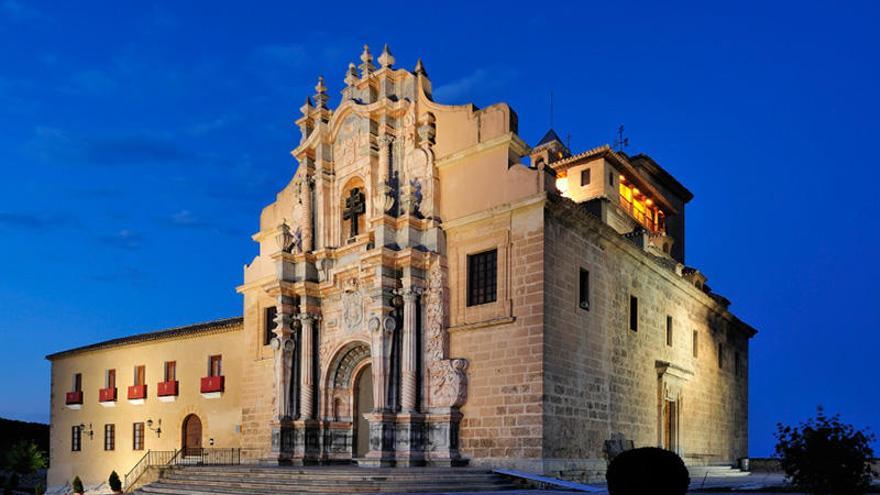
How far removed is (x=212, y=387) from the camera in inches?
1191

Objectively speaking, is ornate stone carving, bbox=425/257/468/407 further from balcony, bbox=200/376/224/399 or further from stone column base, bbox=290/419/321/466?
balcony, bbox=200/376/224/399

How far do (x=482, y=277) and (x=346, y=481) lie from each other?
6.30 meters

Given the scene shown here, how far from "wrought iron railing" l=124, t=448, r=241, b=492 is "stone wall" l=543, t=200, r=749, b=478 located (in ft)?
42.1

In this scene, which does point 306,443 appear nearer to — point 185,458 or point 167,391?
point 185,458

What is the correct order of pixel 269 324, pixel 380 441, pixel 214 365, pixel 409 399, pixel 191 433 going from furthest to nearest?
1. pixel 191 433
2. pixel 214 365
3. pixel 269 324
4. pixel 409 399
5. pixel 380 441

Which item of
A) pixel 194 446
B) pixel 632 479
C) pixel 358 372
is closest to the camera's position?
pixel 632 479

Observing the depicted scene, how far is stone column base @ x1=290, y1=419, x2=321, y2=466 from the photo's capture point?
2455cm

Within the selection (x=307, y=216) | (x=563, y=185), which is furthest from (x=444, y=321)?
(x=563, y=185)

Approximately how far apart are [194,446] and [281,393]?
7.71 metres

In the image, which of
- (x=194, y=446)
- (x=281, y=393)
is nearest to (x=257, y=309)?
(x=281, y=393)

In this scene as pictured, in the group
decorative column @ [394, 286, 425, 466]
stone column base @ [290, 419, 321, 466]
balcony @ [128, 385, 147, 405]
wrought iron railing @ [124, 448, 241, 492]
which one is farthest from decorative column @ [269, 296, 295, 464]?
balcony @ [128, 385, 147, 405]

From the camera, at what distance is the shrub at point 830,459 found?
38.6ft

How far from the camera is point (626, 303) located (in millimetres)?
23875

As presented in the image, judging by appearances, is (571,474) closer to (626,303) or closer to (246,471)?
(626,303)
